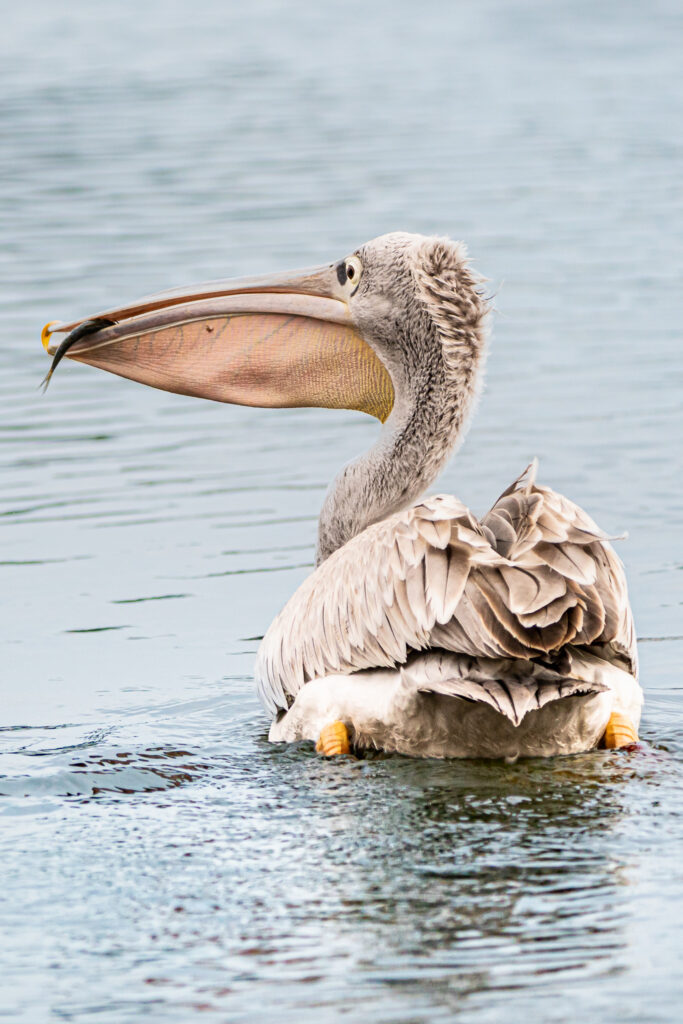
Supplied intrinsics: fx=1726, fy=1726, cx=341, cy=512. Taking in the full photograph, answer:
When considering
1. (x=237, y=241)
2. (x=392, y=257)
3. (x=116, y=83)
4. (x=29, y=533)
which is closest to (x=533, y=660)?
(x=392, y=257)

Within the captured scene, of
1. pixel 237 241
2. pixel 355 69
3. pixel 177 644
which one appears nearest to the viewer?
pixel 177 644

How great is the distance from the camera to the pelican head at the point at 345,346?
575cm

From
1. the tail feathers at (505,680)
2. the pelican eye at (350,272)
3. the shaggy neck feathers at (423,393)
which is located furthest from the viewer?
the pelican eye at (350,272)

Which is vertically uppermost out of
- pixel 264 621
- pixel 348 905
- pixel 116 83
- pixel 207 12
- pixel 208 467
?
pixel 207 12

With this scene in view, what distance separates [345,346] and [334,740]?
1.70 m

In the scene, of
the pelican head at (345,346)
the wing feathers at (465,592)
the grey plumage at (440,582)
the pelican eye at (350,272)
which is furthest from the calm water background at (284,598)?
the pelican eye at (350,272)

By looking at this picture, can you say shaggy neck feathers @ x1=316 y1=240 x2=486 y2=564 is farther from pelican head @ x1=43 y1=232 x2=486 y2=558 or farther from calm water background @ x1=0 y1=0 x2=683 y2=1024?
calm water background @ x1=0 y1=0 x2=683 y2=1024

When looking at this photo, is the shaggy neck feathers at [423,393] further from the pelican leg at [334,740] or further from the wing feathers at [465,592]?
the pelican leg at [334,740]

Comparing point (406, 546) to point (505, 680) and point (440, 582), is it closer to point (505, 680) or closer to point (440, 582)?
point (440, 582)

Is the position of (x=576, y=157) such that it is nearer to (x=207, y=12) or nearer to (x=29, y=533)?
(x=29, y=533)

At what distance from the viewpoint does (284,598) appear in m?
7.11

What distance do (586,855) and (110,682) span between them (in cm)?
261

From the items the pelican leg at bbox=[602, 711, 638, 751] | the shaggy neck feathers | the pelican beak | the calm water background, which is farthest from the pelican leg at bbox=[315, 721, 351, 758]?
the pelican beak

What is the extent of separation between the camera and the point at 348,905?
12.6 ft
